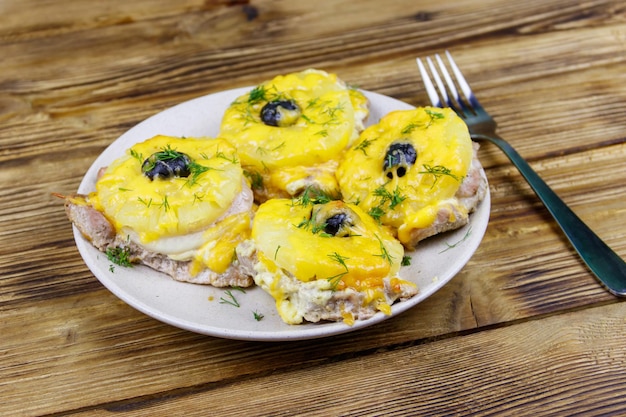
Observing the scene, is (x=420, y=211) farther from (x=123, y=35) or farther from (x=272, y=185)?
(x=123, y=35)

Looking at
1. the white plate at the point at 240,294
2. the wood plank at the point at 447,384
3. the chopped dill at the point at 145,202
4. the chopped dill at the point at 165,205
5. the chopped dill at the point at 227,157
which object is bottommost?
the wood plank at the point at 447,384

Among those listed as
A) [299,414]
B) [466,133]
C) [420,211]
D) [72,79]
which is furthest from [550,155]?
[72,79]

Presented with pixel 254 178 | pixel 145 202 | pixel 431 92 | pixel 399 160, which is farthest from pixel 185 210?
pixel 431 92

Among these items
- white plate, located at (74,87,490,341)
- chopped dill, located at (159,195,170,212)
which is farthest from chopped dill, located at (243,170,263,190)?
white plate, located at (74,87,490,341)

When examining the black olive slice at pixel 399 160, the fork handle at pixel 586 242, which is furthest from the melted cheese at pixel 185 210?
the fork handle at pixel 586 242

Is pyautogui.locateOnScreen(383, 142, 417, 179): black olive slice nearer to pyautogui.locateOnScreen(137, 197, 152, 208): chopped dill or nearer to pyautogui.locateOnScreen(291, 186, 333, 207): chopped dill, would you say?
pyautogui.locateOnScreen(291, 186, 333, 207): chopped dill

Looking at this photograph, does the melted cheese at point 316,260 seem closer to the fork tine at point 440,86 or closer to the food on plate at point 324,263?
the food on plate at point 324,263

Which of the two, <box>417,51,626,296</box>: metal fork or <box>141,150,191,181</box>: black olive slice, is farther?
<box>417,51,626,296</box>: metal fork
